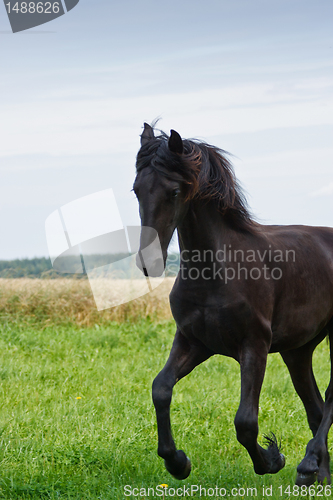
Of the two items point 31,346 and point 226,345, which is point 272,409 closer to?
point 226,345

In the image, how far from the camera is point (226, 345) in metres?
3.47

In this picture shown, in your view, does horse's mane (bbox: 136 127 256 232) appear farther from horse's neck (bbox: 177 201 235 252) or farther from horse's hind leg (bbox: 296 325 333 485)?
horse's hind leg (bbox: 296 325 333 485)

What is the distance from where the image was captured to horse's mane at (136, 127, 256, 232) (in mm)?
3172

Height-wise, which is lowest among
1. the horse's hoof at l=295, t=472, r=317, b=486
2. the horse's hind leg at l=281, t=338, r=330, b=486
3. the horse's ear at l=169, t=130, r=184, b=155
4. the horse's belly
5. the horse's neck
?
the horse's hoof at l=295, t=472, r=317, b=486

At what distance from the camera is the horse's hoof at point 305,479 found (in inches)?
151

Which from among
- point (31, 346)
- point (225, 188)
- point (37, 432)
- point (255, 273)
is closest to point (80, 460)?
point (37, 432)

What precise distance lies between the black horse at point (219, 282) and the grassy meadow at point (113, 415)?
693mm

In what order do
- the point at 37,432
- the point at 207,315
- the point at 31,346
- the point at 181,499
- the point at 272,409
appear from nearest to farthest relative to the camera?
the point at 207,315, the point at 181,499, the point at 37,432, the point at 272,409, the point at 31,346

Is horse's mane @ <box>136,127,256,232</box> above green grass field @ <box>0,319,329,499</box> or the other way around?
above

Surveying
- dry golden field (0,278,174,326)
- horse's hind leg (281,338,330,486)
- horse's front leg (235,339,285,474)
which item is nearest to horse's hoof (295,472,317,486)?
horse's front leg (235,339,285,474)

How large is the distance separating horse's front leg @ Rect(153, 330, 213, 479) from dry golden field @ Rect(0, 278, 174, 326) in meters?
7.48

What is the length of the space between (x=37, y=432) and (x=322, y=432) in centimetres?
256

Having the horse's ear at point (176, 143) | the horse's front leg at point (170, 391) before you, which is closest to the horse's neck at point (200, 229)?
the horse's ear at point (176, 143)

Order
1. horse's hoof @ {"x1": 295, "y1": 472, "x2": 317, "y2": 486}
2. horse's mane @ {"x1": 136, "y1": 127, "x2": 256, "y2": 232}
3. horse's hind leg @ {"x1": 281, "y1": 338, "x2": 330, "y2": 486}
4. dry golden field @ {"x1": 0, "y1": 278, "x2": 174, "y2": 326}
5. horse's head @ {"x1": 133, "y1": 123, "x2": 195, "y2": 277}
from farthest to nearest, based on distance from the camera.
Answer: dry golden field @ {"x1": 0, "y1": 278, "x2": 174, "y2": 326} < horse's hind leg @ {"x1": 281, "y1": 338, "x2": 330, "y2": 486} < horse's hoof @ {"x1": 295, "y1": 472, "x2": 317, "y2": 486} < horse's mane @ {"x1": 136, "y1": 127, "x2": 256, "y2": 232} < horse's head @ {"x1": 133, "y1": 123, "x2": 195, "y2": 277}
